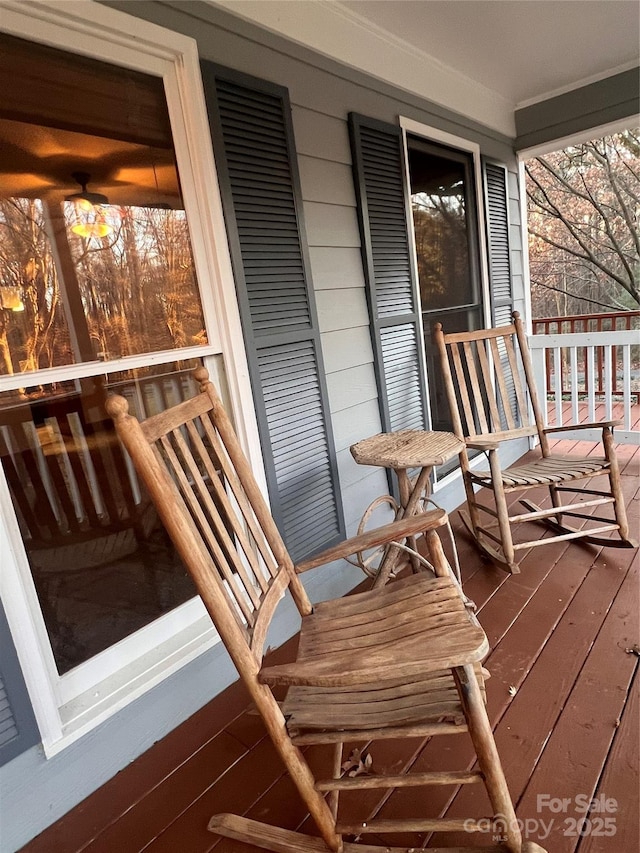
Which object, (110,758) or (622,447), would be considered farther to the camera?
(622,447)

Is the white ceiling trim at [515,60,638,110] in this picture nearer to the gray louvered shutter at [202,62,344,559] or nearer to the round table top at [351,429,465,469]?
the gray louvered shutter at [202,62,344,559]

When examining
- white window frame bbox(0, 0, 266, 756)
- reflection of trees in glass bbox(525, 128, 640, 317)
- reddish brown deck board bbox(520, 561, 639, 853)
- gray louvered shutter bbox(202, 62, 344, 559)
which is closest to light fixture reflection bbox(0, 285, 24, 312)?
white window frame bbox(0, 0, 266, 756)

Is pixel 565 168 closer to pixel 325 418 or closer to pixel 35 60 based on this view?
pixel 325 418

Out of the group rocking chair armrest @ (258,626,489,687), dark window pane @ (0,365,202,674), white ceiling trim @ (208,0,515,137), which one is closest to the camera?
rocking chair armrest @ (258,626,489,687)

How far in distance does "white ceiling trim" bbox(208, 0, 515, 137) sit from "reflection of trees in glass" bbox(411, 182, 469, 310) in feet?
1.67

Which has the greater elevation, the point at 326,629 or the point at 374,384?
the point at 374,384

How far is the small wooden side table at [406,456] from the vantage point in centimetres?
184

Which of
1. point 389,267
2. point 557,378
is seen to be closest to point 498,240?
point 557,378

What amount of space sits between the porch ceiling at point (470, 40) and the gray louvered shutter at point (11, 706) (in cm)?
209

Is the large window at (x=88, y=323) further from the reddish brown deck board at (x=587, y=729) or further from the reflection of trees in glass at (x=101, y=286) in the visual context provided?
the reddish brown deck board at (x=587, y=729)

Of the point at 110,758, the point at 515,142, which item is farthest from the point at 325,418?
the point at 515,142

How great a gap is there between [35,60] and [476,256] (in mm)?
2720

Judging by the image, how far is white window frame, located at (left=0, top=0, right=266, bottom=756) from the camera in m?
1.32

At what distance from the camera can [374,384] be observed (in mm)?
2477
